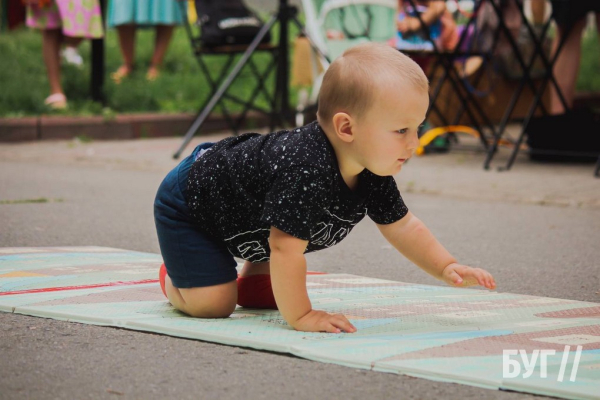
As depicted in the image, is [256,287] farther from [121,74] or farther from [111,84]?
[121,74]

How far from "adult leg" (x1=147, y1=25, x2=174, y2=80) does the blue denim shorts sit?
6.81m

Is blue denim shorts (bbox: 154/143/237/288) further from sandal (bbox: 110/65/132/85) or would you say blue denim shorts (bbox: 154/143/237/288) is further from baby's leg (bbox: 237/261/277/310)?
sandal (bbox: 110/65/132/85)

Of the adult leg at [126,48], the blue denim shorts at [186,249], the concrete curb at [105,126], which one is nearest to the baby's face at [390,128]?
the blue denim shorts at [186,249]

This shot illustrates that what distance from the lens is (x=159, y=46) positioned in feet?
30.9

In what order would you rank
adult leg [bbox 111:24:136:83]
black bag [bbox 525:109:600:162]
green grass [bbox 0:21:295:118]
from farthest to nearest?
adult leg [bbox 111:24:136:83] → green grass [bbox 0:21:295:118] → black bag [bbox 525:109:600:162]

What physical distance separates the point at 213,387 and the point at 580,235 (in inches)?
104

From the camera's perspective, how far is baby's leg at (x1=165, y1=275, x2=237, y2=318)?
2.57m

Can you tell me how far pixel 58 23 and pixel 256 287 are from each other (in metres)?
5.77

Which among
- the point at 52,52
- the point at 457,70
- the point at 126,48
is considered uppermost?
the point at 457,70

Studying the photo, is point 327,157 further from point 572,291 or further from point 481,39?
point 481,39

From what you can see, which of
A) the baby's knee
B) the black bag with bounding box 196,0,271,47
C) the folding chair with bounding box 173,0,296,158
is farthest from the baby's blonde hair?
the black bag with bounding box 196,0,271,47

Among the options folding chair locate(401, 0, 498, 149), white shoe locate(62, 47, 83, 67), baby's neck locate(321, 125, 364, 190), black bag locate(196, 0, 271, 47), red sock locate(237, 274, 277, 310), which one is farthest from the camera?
white shoe locate(62, 47, 83, 67)

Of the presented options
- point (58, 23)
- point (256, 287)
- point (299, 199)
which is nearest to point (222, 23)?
point (58, 23)

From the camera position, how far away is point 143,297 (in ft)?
9.27
